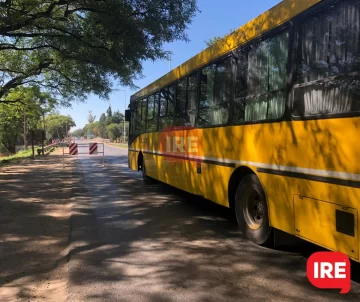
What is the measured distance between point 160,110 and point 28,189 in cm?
508

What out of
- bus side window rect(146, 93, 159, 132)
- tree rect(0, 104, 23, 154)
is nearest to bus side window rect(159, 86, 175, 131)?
bus side window rect(146, 93, 159, 132)

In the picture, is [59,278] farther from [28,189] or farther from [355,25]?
[28,189]

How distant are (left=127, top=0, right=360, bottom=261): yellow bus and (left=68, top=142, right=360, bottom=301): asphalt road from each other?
1.71 ft

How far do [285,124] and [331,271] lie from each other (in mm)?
1814

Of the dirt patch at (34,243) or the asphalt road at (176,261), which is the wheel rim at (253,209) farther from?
the dirt patch at (34,243)

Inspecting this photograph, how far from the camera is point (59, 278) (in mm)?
4672

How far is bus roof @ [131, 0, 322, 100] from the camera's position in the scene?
478 centimetres

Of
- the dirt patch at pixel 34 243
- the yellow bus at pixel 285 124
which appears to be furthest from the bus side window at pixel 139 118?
the yellow bus at pixel 285 124

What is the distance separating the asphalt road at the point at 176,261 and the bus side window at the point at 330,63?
1998mm

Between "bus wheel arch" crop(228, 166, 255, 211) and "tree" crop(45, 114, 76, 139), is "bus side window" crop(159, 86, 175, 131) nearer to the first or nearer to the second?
"bus wheel arch" crop(228, 166, 255, 211)

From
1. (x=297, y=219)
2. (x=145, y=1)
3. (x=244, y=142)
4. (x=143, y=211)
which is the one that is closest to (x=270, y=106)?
(x=244, y=142)

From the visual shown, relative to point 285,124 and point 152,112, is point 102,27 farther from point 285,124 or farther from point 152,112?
point 285,124

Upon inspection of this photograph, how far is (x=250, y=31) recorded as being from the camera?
5840 millimetres

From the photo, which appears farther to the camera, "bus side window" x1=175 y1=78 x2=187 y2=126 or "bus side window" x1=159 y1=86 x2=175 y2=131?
"bus side window" x1=159 y1=86 x2=175 y2=131
